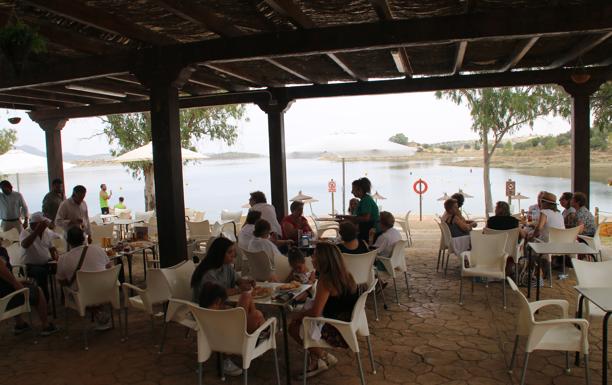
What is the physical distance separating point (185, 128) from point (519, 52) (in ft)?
36.5

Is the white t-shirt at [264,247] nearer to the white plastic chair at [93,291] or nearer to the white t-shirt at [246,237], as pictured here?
the white t-shirt at [246,237]

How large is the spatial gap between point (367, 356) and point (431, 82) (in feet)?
18.5

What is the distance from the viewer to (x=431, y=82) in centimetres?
842

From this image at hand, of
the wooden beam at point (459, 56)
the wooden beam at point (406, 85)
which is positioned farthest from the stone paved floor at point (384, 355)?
the wooden beam at point (406, 85)

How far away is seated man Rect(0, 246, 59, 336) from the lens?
4.62 metres

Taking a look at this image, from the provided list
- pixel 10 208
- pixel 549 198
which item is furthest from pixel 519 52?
pixel 10 208

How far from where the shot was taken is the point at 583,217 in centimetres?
650

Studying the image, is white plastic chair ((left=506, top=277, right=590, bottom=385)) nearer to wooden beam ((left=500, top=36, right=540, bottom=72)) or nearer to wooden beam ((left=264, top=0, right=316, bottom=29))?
wooden beam ((left=264, top=0, right=316, bottom=29))

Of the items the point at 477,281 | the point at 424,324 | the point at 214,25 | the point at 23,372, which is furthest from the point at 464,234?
the point at 23,372

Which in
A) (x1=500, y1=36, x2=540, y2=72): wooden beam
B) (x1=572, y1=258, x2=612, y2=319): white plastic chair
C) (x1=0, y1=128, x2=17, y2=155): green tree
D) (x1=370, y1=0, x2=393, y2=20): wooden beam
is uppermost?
(x1=0, y1=128, x2=17, y2=155): green tree

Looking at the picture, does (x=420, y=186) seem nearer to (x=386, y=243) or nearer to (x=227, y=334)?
(x=386, y=243)

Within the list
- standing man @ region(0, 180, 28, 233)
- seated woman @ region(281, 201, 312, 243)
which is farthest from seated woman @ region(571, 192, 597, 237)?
standing man @ region(0, 180, 28, 233)

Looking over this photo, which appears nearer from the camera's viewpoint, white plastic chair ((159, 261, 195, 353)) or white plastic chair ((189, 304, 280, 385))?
white plastic chair ((189, 304, 280, 385))

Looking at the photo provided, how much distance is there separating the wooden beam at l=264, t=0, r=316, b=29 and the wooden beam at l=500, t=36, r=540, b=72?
2.81 metres
